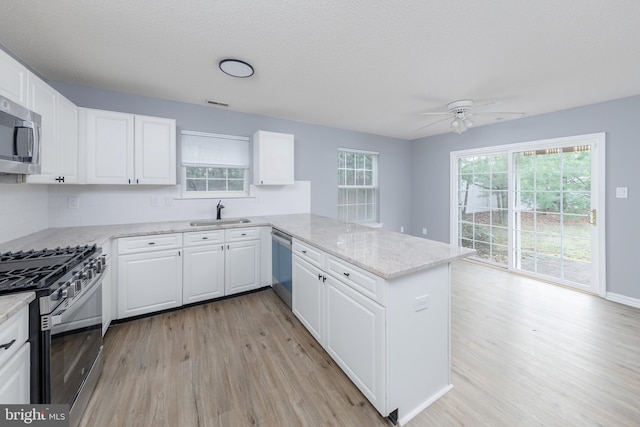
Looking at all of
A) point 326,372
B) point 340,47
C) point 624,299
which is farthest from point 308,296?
point 624,299

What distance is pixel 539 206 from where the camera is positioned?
3854 millimetres

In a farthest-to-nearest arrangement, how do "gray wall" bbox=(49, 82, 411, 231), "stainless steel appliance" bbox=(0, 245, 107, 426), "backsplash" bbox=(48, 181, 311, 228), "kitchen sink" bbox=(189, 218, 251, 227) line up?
"kitchen sink" bbox=(189, 218, 251, 227) → "gray wall" bbox=(49, 82, 411, 231) → "backsplash" bbox=(48, 181, 311, 228) → "stainless steel appliance" bbox=(0, 245, 107, 426)

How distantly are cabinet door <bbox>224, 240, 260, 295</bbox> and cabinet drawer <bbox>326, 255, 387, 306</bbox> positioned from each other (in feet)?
4.97

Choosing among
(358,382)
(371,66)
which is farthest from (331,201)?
(358,382)

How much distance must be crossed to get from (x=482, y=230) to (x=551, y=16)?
368cm

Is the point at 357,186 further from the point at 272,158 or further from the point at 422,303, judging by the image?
the point at 422,303

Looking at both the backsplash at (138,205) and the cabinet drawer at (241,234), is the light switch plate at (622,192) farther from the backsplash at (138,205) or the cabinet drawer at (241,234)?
the cabinet drawer at (241,234)

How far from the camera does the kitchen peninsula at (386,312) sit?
1434mm

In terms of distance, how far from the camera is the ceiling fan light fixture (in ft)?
7.28

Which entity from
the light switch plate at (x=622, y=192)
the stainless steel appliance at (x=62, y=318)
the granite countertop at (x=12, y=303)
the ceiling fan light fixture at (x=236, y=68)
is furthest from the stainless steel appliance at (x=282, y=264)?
the light switch plate at (x=622, y=192)

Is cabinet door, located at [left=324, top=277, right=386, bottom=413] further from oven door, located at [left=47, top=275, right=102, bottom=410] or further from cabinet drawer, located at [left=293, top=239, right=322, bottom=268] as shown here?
oven door, located at [left=47, top=275, right=102, bottom=410]

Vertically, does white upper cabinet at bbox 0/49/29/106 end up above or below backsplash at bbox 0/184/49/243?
above

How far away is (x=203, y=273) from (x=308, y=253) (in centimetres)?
141

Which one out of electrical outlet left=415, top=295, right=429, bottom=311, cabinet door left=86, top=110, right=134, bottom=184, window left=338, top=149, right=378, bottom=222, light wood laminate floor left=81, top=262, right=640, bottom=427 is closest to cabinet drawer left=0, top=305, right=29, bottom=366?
light wood laminate floor left=81, top=262, right=640, bottom=427
